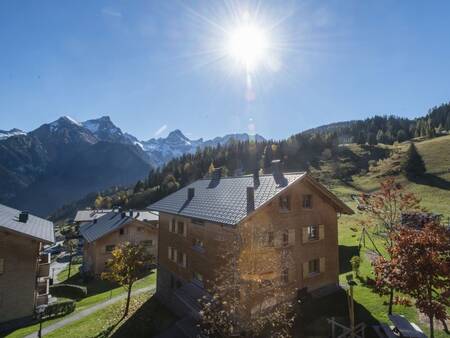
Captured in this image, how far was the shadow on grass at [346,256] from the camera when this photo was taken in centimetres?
3313

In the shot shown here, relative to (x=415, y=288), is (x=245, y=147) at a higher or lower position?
higher

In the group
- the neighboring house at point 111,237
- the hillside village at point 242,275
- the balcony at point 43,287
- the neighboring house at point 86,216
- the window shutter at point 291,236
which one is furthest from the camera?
the neighboring house at point 86,216

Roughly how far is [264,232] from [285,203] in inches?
212

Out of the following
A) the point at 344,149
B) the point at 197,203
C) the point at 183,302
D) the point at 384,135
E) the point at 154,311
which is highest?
the point at 384,135

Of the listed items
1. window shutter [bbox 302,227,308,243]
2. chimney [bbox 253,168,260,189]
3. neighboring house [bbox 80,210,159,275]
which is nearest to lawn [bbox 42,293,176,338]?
window shutter [bbox 302,227,308,243]

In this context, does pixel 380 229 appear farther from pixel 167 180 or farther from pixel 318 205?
pixel 167 180

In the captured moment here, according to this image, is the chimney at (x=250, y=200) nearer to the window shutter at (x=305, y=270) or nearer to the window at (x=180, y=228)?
the window shutter at (x=305, y=270)

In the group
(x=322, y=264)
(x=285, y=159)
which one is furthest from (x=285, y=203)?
(x=285, y=159)

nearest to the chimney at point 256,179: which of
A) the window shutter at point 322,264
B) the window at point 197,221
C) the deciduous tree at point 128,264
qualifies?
the window at point 197,221

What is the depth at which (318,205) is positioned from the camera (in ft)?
86.4

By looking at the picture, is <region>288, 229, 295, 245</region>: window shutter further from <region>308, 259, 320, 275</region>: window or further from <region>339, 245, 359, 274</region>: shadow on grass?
<region>339, 245, 359, 274</region>: shadow on grass

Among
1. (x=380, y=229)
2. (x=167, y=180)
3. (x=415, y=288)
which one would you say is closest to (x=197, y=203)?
(x=415, y=288)

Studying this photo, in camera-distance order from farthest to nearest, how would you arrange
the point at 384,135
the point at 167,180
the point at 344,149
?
1. the point at 384,135
2. the point at 344,149
3. the point at 167,180

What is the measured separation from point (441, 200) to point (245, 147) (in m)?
124
